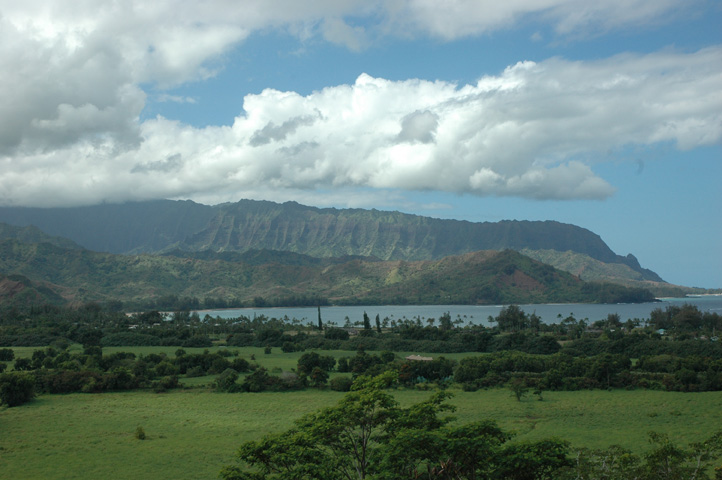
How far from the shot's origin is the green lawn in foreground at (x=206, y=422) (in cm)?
3966

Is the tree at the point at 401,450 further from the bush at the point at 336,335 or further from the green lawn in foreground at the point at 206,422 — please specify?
the bush at the point at 336,335

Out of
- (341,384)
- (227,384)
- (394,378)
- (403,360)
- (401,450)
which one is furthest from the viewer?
(403,360)

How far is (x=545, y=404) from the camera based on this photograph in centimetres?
5662

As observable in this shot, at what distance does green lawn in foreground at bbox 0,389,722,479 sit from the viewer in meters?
39.7

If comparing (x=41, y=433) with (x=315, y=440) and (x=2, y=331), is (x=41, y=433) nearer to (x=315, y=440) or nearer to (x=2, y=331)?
(x=315, y=440)

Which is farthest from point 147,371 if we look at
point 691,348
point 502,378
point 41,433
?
point 691,348

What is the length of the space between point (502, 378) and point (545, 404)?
1256cm

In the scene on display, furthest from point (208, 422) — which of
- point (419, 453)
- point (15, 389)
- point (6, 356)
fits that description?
point (6, 356)

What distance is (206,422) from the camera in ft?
170

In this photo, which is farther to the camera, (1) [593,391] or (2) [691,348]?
(2) [691,348]

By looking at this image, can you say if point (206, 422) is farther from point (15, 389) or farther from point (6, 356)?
point (6, 356)

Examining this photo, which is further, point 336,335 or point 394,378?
point 336,335

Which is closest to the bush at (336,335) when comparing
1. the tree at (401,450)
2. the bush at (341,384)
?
the bush at (341,384)

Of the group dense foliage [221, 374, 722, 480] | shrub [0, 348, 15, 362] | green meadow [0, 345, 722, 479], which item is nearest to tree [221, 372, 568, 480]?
dense foliage [221, 374, 722, 480]
